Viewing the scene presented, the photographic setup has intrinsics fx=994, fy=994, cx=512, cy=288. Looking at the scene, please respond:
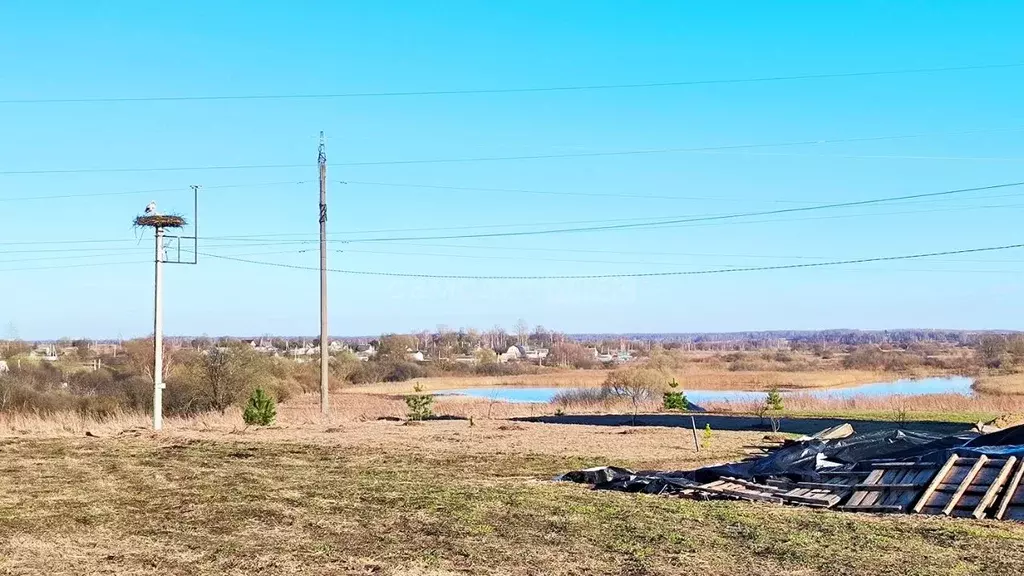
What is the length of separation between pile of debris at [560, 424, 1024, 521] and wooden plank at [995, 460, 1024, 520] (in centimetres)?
1

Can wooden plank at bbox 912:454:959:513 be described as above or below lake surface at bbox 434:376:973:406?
above

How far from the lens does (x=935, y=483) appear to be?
12.8 m

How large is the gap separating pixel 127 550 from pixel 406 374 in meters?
76.1

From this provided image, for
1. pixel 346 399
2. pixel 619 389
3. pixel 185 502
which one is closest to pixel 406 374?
pixel 346 399

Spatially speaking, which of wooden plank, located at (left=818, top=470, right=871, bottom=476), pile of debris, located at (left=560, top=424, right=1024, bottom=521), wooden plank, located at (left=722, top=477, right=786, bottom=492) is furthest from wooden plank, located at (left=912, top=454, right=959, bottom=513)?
wooden plank, located at (left=722, top=477, right=786, bottom=492)

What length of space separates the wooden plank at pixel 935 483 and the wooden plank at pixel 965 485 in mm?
271

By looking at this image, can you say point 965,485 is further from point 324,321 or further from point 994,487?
point 324,321

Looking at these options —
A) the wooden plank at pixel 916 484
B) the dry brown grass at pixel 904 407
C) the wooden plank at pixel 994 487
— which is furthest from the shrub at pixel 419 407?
the wooden plank at pixel 994 487

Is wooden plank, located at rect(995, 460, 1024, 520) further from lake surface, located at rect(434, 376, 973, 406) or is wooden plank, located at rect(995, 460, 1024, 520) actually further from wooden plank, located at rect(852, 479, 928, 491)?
lake surface, located at rect(434, 376, 973, 406)

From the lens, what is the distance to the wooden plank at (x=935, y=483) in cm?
1240

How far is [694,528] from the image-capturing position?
11148 millimetres

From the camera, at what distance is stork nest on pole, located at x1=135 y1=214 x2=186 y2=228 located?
89.9 ft

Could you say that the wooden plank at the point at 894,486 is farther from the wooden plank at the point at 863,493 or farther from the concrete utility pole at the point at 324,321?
the concrete utility pole at the point at 324,321

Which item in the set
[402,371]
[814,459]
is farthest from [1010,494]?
[402,371]
